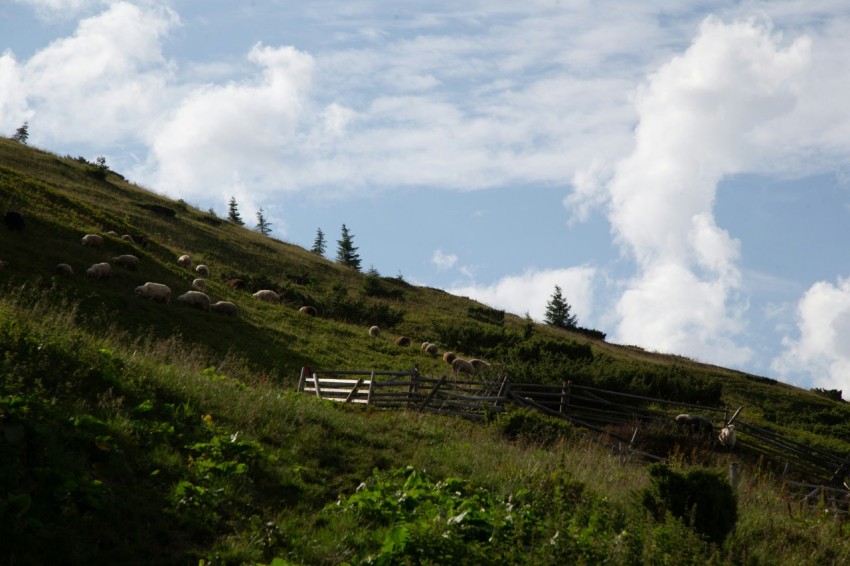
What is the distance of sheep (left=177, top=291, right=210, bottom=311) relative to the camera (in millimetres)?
30359

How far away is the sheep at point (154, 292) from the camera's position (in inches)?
1133

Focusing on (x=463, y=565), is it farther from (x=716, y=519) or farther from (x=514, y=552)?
(x=716, y=519)

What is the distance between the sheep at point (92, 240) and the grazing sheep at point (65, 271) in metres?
5.05

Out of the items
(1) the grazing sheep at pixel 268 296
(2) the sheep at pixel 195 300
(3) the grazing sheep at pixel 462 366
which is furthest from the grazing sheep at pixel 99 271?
(3) the grazing sheep at pixel 462 366

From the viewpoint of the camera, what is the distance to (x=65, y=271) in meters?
26.9

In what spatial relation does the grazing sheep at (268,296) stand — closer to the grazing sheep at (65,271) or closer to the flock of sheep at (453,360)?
the flock of sheep at (453,360)

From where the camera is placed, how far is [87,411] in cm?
894

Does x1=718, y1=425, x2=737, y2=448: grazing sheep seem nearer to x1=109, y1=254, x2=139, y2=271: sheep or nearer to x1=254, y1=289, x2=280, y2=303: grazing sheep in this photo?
x1=254, y1=289, x2=280, y2=303: grazing sheep

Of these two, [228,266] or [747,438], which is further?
[228,266]

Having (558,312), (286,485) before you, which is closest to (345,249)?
(558,312)

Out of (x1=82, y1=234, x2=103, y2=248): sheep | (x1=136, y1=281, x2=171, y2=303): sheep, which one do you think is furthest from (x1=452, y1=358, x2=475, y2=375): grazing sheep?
(x1=82, y1=234, x2=103, y2=248): sheep

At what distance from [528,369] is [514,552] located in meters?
22.0

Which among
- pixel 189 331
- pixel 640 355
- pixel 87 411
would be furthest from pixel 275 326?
pixel 640 355

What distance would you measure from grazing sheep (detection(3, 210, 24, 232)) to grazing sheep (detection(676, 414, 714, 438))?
86.6 feet
